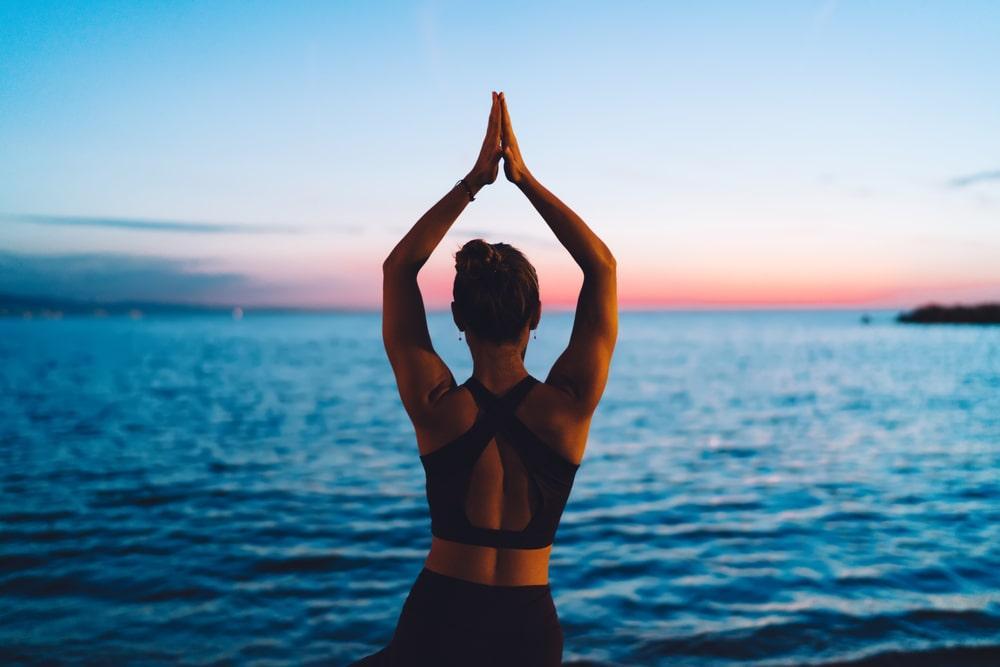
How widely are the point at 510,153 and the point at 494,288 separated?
64cm

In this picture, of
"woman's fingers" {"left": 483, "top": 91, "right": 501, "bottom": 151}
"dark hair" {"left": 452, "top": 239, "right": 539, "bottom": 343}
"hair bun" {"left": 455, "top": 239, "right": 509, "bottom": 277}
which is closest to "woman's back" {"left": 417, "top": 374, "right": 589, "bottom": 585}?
"dark hair" {"left": 452, "top": 239, "right": 539, "bottom": 343}

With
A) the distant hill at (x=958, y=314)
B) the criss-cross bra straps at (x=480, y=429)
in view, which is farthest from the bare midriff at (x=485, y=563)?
the distant hill at (x=958, y=314)

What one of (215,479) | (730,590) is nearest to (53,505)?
(215,479)

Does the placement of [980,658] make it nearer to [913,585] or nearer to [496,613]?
[913,585]

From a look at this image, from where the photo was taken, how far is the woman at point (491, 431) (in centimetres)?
238

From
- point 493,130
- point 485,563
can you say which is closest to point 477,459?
point 485,563

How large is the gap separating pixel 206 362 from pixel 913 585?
182 ft

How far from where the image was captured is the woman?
7.82ft

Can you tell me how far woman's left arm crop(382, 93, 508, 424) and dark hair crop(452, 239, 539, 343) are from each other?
140 millimetres

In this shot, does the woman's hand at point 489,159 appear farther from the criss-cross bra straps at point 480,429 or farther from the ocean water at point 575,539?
the ocean water at point 575,539

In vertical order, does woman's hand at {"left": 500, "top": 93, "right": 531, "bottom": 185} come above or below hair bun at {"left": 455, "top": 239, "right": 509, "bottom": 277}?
above

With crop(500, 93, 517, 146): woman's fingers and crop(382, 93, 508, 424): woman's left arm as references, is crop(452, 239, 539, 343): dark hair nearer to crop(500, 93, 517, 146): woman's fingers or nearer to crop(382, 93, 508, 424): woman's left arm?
crop(382, 93, 508, 424): woman's left arm

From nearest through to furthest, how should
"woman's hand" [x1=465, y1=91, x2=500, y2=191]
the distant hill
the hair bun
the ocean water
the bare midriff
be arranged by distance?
the hair bun
the bare midriff
"woman's hand" [x1=465, y1=91, x2=500, y2=191]
the ocean water
the distant hill

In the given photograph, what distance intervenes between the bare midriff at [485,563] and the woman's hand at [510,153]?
1300mm
